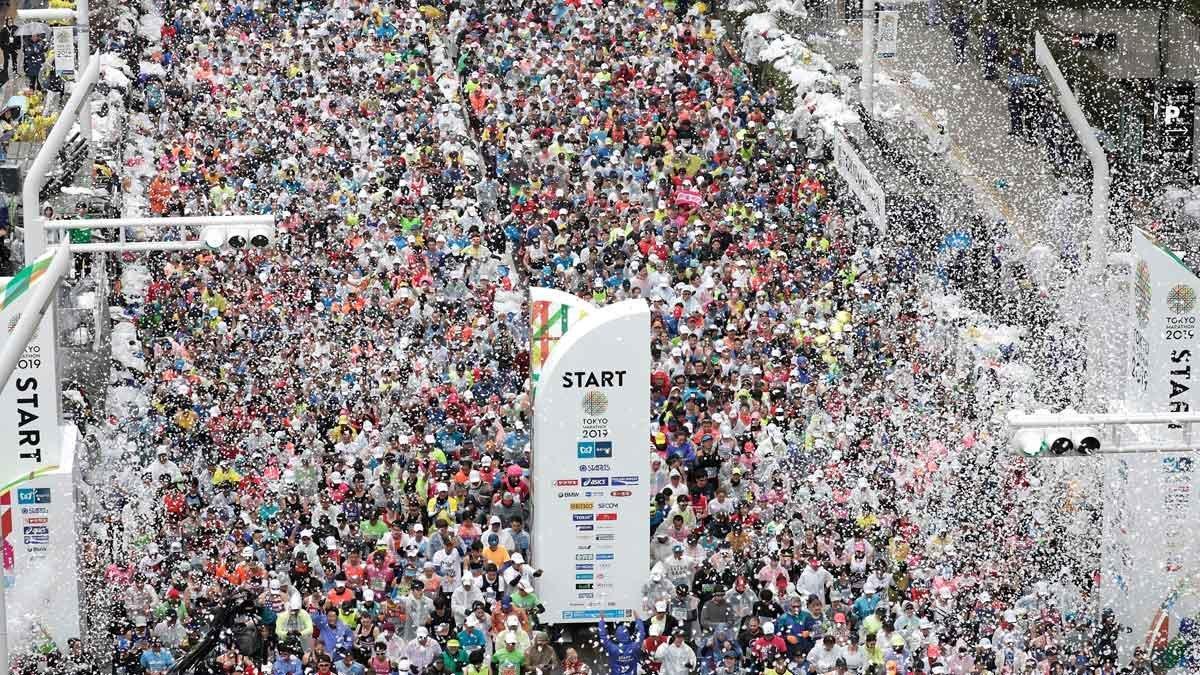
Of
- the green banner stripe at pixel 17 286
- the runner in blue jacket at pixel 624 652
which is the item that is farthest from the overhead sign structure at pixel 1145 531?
the green banner stripe at pixel 17 286

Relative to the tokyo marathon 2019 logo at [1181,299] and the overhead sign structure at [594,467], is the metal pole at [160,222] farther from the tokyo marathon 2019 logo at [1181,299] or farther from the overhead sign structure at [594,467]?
the tokyo marathon 2019 logo at [1181,299]

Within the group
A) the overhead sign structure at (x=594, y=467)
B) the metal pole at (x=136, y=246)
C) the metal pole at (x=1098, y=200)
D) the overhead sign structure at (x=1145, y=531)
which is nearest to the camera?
the overhead sign structure at (x=1145, y=531)

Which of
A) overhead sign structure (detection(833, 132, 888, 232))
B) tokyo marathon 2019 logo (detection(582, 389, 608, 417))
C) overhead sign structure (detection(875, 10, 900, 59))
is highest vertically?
overhead sign structure (detection(875, 10, 900, 59))

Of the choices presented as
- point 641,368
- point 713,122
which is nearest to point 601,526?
point 641,368

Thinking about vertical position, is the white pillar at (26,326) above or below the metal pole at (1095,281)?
below

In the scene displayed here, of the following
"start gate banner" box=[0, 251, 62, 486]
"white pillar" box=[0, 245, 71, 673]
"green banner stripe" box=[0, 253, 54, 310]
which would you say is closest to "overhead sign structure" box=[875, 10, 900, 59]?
"start gate banner" box=[0, 251, 62, 486]

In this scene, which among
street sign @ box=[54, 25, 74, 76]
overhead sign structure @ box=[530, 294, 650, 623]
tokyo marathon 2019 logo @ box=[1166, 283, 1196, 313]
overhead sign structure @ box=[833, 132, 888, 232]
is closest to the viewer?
tokyo marathon 2019 logo @ box=[1166, 283, 1196, 313]

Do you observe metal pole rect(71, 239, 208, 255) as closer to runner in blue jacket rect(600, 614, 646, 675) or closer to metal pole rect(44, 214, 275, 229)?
metal pole rect(44, 214, 275, 229)
